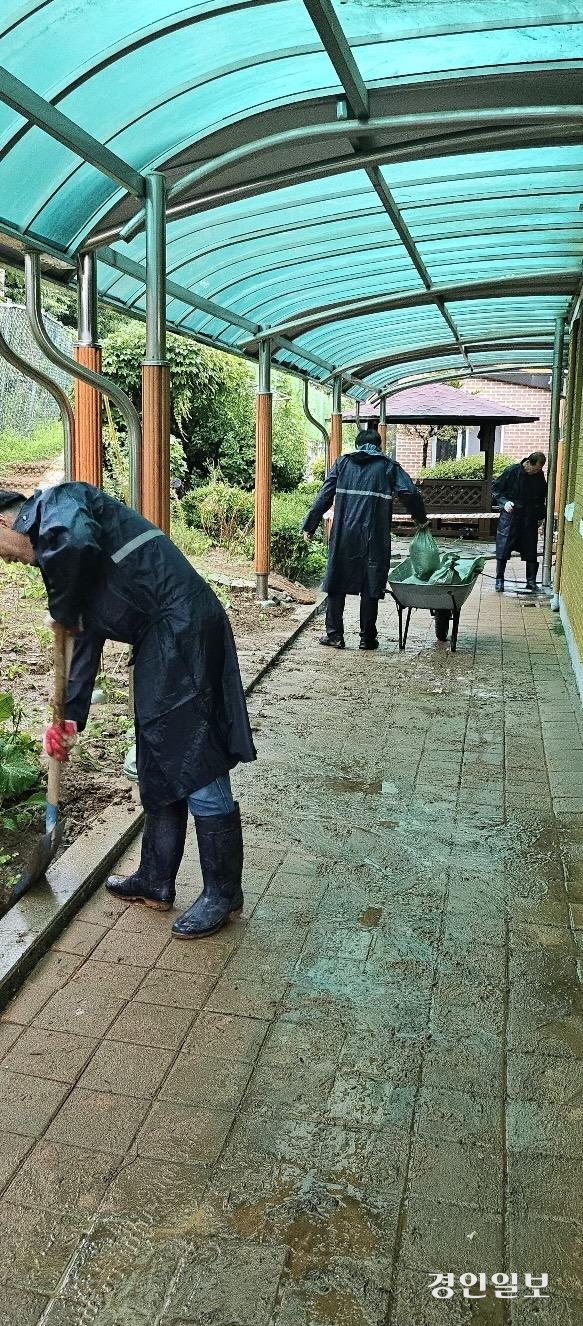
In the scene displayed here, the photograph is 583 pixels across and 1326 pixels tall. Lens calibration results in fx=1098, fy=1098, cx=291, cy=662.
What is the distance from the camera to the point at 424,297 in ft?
35.3

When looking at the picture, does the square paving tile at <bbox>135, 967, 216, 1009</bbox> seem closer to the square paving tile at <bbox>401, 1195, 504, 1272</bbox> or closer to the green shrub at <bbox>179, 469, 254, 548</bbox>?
the square paving tile at <bbox>401, 1195, 504, 1272</bbox>

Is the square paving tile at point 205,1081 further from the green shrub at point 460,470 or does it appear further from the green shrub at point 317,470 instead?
the green shrub at point 317,470

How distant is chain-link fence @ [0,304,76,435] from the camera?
19.2 m

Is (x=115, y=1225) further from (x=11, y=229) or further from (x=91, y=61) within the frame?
(x=11, y=229)

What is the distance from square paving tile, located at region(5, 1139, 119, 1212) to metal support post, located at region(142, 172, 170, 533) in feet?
11.0

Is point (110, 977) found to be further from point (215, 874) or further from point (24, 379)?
point (24, 379)

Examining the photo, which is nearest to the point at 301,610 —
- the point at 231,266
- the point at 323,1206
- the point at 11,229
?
the point at 231,266

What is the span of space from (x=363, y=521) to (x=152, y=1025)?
6.90 m

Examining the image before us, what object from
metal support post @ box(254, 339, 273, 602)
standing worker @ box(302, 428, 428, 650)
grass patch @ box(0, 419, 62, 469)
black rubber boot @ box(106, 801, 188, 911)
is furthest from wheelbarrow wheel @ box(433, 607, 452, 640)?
grass patch @ box(0, 419, 62, 469)

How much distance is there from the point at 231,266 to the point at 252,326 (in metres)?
2.26

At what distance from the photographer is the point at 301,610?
11.6 m

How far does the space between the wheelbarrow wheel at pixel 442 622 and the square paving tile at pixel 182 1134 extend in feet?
23.6

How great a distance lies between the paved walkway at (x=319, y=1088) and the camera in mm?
2436

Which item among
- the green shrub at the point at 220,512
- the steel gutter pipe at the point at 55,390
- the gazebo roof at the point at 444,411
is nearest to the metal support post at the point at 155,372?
the steel gutter pipe at the point at 55,390
